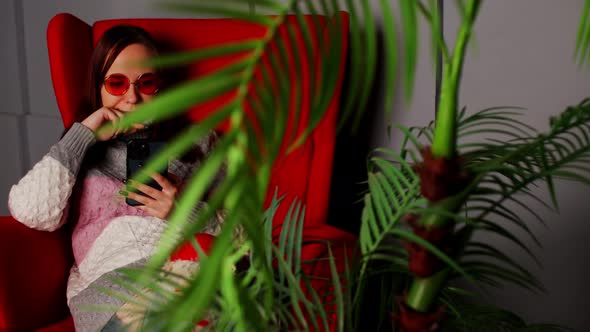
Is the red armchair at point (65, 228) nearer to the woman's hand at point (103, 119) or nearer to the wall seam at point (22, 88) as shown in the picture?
the woman's hand at point (103, 119)

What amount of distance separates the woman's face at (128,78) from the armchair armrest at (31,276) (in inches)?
11.9

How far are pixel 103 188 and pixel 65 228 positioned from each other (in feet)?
0.40

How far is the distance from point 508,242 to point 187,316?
118 centimetres

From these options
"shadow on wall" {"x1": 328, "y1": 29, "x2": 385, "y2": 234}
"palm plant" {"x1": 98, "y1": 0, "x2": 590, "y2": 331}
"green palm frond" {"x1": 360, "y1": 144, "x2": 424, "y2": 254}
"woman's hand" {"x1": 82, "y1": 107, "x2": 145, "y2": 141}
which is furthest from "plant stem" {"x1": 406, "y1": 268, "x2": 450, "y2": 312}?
"shadow on wall" {"x1": 328, "y1": 29, "x2": 385, "y2": 234}

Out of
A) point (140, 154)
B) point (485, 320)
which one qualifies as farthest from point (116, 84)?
point (485, 320)

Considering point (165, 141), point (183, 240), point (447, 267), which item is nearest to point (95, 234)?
point (165, 141)

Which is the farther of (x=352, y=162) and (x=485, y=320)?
(x=352, y=162)

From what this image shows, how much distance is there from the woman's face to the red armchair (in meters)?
0.14

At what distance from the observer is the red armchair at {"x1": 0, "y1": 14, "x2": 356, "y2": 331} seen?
3.18ft

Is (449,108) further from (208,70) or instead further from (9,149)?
(9,149)

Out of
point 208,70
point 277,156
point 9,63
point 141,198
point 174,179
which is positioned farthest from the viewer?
point 9,63

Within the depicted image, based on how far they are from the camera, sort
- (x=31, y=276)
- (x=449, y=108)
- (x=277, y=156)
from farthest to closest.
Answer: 1. (x=31, y=276)
2. (x=449, y=108)
3. (x=277, y=156)

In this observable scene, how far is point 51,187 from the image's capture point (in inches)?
43.4

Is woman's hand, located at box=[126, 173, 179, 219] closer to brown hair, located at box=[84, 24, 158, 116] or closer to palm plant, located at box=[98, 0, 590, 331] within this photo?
brown hair, located at box=[84, 24, 158, 116]
